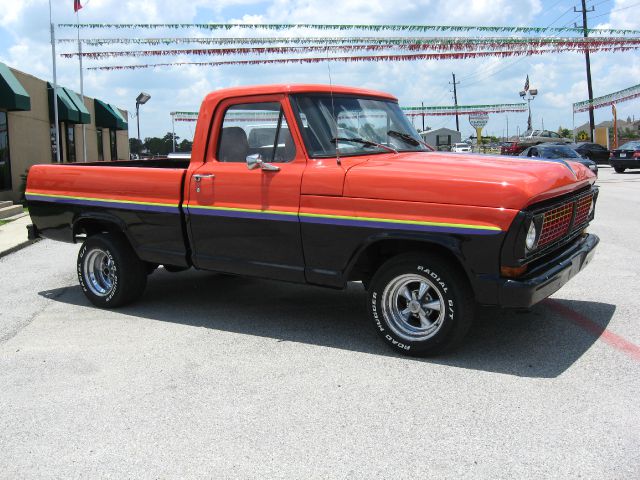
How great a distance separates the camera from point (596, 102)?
36375 mm

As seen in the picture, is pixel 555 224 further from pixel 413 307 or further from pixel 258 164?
pixel 258 164

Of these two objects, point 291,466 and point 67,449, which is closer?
point 291,466

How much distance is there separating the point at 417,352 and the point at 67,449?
2.44 metres

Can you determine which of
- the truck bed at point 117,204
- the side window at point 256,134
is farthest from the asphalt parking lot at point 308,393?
the side window at point 256,134

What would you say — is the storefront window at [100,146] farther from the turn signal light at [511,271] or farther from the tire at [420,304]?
the turn signal light at [511,271]

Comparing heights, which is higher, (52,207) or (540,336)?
(52,207)

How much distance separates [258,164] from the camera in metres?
5.09

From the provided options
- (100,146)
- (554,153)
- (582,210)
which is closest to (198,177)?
(582,210)

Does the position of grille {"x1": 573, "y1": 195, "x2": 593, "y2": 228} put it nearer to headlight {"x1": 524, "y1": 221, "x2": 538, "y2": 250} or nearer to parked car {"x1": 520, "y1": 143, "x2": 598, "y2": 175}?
headlight {"x1": 524, "y1": 221, "x2": 538, "y2": 250}

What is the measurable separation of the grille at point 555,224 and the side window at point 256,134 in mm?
1963

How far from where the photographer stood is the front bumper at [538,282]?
4.21m

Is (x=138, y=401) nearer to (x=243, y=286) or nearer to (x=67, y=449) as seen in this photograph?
(x=67, y=449)

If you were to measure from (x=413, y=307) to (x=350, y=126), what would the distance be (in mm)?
1618

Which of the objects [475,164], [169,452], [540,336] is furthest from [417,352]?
[169,452]
